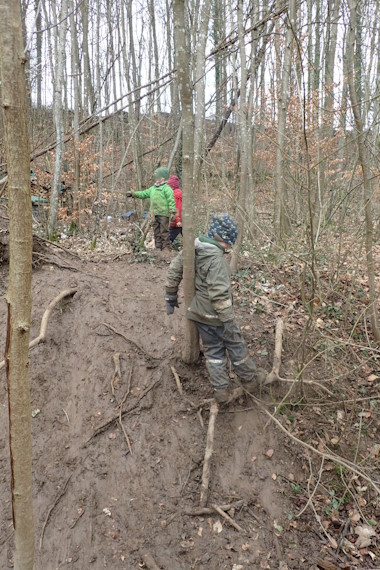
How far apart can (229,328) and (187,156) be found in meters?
1.56

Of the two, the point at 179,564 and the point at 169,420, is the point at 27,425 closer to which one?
the point at 179,564

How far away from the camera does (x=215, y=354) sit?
12.7 ft

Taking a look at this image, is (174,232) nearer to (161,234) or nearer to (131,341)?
(161,234)

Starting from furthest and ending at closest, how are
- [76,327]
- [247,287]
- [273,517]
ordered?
[247,287]
[76,327]
[273,517]

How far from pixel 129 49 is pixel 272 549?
45.5 feet

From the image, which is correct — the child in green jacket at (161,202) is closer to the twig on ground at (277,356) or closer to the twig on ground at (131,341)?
the twig on ground at (131,341)

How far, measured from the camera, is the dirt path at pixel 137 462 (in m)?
3.13

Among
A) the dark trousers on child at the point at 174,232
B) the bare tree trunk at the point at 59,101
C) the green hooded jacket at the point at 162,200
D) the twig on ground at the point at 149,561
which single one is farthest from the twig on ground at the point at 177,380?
the bare tree trunk at the point at 59,101

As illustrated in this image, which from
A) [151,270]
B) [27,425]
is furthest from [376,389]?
[27,425]

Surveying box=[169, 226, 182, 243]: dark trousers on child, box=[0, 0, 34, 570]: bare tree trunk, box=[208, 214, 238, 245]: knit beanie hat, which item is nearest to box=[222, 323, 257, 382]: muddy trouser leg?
box=[208, 214, 238, 245]: knit beanie hat

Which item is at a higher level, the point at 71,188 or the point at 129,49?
the point at 129,49

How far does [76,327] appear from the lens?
15.4ft

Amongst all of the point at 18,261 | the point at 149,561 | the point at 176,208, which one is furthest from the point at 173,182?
the point at 18,261

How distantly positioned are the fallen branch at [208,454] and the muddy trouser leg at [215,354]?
0.73 feet
